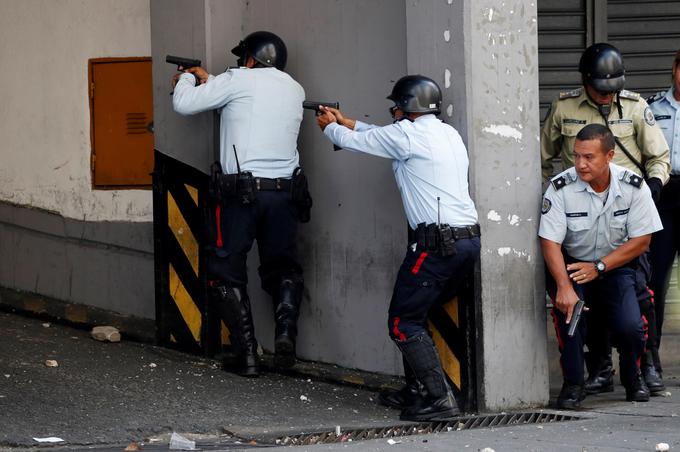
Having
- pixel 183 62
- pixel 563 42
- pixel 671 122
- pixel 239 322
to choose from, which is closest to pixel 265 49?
pixel 183 62

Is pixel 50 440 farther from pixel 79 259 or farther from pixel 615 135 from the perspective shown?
pixel 615 135

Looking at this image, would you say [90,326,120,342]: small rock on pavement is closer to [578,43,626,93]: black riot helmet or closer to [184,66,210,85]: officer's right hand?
[184,66,210,85]: officer's right hand

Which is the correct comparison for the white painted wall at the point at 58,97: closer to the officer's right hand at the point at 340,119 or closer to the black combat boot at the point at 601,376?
the officer's right hand at the point at 340,119

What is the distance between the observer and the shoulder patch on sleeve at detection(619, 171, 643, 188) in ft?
22.9

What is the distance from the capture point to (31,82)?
29.8ft

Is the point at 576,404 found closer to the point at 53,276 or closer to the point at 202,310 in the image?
the point at 202,310

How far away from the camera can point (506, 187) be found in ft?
22.9

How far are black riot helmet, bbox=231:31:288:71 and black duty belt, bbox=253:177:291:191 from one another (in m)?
0.63

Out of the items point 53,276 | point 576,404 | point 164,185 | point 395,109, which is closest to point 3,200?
point 53,276

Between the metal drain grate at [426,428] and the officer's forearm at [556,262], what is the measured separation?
26.0 inches

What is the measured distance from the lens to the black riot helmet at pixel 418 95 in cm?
675

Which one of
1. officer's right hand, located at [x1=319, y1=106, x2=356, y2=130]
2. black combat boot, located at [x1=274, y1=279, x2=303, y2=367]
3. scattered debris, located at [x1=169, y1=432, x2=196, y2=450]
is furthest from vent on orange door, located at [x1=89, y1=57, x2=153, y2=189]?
scattered debris, located at [x1=169, y1=432, x2=196, y2=450]

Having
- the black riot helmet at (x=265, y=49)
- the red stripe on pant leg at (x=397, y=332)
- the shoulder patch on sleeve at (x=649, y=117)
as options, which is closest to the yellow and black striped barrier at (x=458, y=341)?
the red stripe on pant leg at (x=397, y=332)

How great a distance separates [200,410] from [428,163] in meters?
1.64
